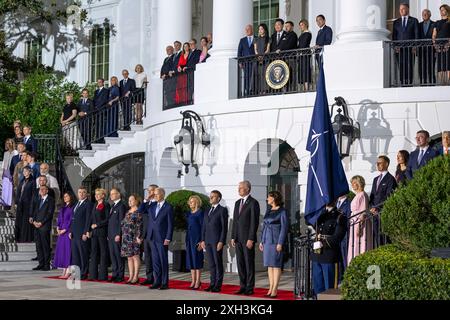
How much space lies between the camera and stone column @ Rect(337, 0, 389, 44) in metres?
20.5

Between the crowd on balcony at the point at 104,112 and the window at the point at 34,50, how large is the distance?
8.49 meters

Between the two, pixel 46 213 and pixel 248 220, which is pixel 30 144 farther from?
pixel 248 220

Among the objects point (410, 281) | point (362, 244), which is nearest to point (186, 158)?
point (362, 244)

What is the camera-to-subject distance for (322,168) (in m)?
14.4

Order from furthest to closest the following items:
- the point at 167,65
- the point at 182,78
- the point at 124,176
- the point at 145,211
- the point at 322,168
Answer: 1. the point at 124,176
2. the point at 167,65
3. the point at 182,78
4. the point at 145,211
5. the point at 322,168

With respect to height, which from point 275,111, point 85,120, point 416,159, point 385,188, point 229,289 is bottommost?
point 229,289

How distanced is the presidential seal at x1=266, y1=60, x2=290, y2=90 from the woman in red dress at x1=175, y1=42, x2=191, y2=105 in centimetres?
285

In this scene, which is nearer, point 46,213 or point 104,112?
point 46,213

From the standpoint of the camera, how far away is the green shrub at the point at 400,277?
36.5 ft

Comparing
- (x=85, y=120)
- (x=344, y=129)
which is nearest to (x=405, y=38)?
(x=344, y=129)

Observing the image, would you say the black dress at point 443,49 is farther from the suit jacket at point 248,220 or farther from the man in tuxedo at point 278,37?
the suit jacket at point 248,220

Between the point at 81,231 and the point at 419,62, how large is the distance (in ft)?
24.8

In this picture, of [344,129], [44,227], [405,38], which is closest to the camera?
[344,129]

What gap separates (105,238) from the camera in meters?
19.4
